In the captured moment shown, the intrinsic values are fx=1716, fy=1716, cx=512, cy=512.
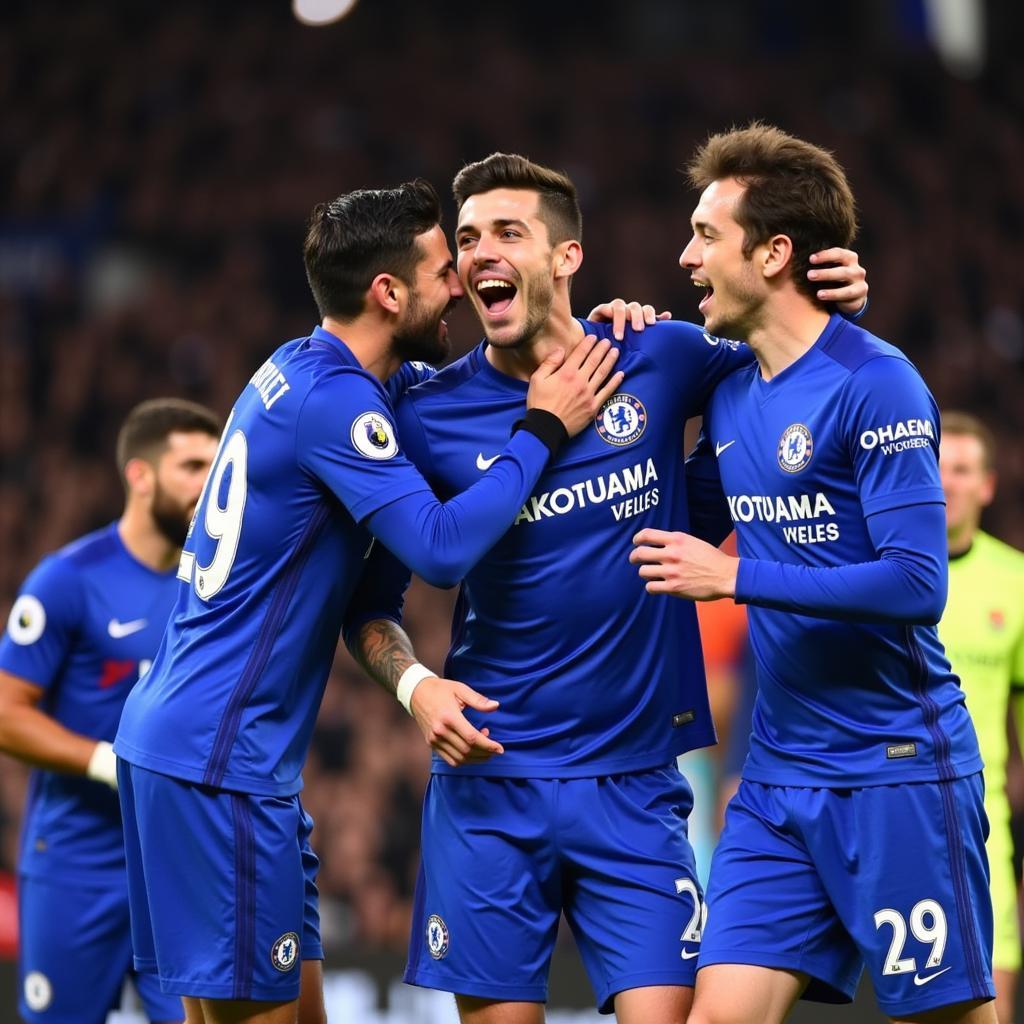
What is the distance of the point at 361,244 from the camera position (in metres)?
4.07

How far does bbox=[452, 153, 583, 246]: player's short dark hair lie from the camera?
13.6ft

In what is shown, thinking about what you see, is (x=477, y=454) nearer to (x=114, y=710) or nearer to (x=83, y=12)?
(x=114, y=710)

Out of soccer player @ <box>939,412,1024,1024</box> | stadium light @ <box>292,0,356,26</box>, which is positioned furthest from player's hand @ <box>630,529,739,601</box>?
stadium light @ <box>292,0,356,26</box>

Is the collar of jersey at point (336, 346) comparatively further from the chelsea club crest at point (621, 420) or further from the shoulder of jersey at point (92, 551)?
the shoulder of jersey at point (92, 551)

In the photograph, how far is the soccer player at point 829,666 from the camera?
140 inches

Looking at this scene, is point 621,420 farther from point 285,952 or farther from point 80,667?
point 80,667

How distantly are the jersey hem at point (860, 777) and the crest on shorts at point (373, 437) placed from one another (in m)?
1.11

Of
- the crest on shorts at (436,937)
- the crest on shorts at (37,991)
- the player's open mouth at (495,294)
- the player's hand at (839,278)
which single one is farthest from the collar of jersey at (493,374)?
the crest on shorts at (37,991)

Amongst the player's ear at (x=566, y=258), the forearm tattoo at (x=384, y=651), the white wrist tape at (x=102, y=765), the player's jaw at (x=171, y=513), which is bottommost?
the white wrist tape at (x=102, y=765)

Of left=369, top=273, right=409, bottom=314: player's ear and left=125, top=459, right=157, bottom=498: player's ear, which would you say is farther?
left=125, top=459, right=157, bottom=498: player's ear

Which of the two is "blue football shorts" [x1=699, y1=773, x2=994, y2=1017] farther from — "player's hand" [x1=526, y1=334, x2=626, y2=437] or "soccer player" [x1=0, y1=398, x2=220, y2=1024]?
"soccer player" [x1=0, y1=398, x2=220, y2=1024]

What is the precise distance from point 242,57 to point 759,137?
17452mm

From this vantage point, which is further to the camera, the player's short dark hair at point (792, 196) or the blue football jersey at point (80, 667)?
the blue football jersey at point (80, 667)

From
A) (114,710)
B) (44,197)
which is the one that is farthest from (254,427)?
(44,197)
